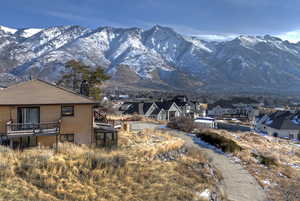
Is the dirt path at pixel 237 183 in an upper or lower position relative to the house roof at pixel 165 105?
lower

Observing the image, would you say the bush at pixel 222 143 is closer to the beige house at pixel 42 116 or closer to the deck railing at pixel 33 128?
the beige house at pixel 42 116

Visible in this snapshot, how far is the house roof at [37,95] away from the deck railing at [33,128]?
143cm

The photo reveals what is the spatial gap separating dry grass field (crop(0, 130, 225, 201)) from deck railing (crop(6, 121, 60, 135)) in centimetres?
154

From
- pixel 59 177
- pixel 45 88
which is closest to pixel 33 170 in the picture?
pixel 59 177

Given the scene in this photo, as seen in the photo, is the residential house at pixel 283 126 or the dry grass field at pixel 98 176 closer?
the dry grass field at pixel 98 176

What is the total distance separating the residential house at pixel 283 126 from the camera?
174 ft

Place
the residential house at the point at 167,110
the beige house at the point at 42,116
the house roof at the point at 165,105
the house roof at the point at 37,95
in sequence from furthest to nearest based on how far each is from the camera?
1. the house roof at the point at 165,105
2. the residential house at the point at 167,110
3. the house roof at the point at 37,95
4. the beige house at the point at 42,116

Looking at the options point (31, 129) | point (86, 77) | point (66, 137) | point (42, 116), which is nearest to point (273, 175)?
point (66, 137)

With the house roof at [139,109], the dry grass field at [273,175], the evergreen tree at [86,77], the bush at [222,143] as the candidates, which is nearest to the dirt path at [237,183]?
the dry grass field at [273,175]

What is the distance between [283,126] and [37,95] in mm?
52014

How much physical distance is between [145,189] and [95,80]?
24.2 meters

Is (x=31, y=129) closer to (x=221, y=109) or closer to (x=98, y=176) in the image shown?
(x=98, y=176)

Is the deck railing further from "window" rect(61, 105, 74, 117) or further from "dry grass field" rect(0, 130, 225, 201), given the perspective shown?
"dry grass field" rect(0, 130, 225, 201)

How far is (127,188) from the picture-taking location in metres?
11.4
